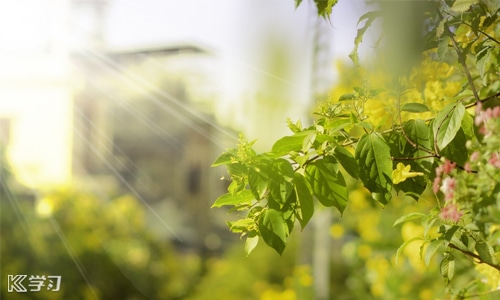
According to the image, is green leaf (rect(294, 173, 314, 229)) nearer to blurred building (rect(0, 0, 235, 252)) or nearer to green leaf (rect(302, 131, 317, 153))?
green leaf (rect(302, 131, 317, 153))

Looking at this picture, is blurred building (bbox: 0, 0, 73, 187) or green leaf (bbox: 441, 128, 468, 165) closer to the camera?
green leaf (bbox: 441, 128, 468, 165)

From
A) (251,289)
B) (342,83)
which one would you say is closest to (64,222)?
(251,289)

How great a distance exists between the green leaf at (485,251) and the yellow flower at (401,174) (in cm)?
12

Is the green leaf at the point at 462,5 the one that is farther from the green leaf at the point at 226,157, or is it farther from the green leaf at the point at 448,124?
the green leaf at the point at 226,157

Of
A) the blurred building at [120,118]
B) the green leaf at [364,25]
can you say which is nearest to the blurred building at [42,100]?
the blurred building at [120,118]

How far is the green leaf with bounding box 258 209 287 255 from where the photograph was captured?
80cm

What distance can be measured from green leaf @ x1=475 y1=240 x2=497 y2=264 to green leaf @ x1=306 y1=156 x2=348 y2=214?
0.60ft

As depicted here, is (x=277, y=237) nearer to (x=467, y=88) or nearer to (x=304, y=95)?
(x=467, y=88)

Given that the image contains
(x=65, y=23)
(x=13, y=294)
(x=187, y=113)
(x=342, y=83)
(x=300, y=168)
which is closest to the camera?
(x=300, y=168)

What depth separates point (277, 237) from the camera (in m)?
0.80

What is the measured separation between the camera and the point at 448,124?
79 cm

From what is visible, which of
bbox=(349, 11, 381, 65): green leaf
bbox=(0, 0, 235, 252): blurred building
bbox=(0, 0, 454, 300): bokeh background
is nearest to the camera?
bbox=(349, 11, 381, 65): green leaf

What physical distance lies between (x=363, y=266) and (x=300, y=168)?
3.37 metres

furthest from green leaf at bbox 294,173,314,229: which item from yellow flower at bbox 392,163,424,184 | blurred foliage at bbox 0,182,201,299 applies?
blurred foliage at bbox 0,182,201,299
